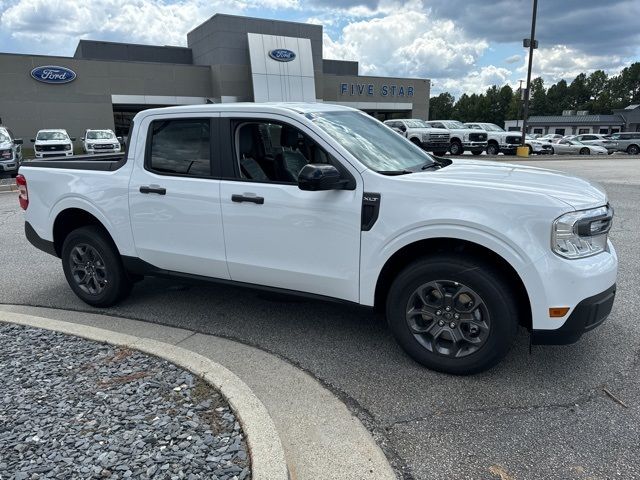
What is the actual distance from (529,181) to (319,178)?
1441 mm

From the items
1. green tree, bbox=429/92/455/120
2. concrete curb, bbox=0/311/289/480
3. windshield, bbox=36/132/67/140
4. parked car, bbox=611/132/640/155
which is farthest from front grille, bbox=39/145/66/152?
green tree, bbox=429/92/455/120

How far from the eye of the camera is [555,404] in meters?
3.14

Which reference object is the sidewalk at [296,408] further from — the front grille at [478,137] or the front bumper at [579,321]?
the front grille at [478,137]

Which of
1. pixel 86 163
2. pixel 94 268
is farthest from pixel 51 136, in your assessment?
pixel 94 268

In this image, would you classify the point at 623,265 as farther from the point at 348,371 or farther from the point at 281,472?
the point at 281,472

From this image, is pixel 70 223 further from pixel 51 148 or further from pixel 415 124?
pixel 415 124

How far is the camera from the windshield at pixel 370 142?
3.76 meters

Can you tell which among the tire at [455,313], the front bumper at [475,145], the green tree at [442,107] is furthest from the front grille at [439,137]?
the green tree at [442,107]

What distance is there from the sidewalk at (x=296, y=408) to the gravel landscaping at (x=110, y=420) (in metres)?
0.29

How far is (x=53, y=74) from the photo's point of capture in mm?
35406

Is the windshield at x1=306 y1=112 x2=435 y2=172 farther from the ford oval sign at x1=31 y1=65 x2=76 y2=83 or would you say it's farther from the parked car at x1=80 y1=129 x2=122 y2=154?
the ford oval sign at x1=31 y1=65 x2=76 y2=83

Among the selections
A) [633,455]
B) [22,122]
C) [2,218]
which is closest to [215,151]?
[633,455]

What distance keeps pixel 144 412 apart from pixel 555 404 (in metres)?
2.49

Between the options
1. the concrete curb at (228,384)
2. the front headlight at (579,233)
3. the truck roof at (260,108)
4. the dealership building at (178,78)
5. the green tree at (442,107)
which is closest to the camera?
the concrete curb at (228,384)
